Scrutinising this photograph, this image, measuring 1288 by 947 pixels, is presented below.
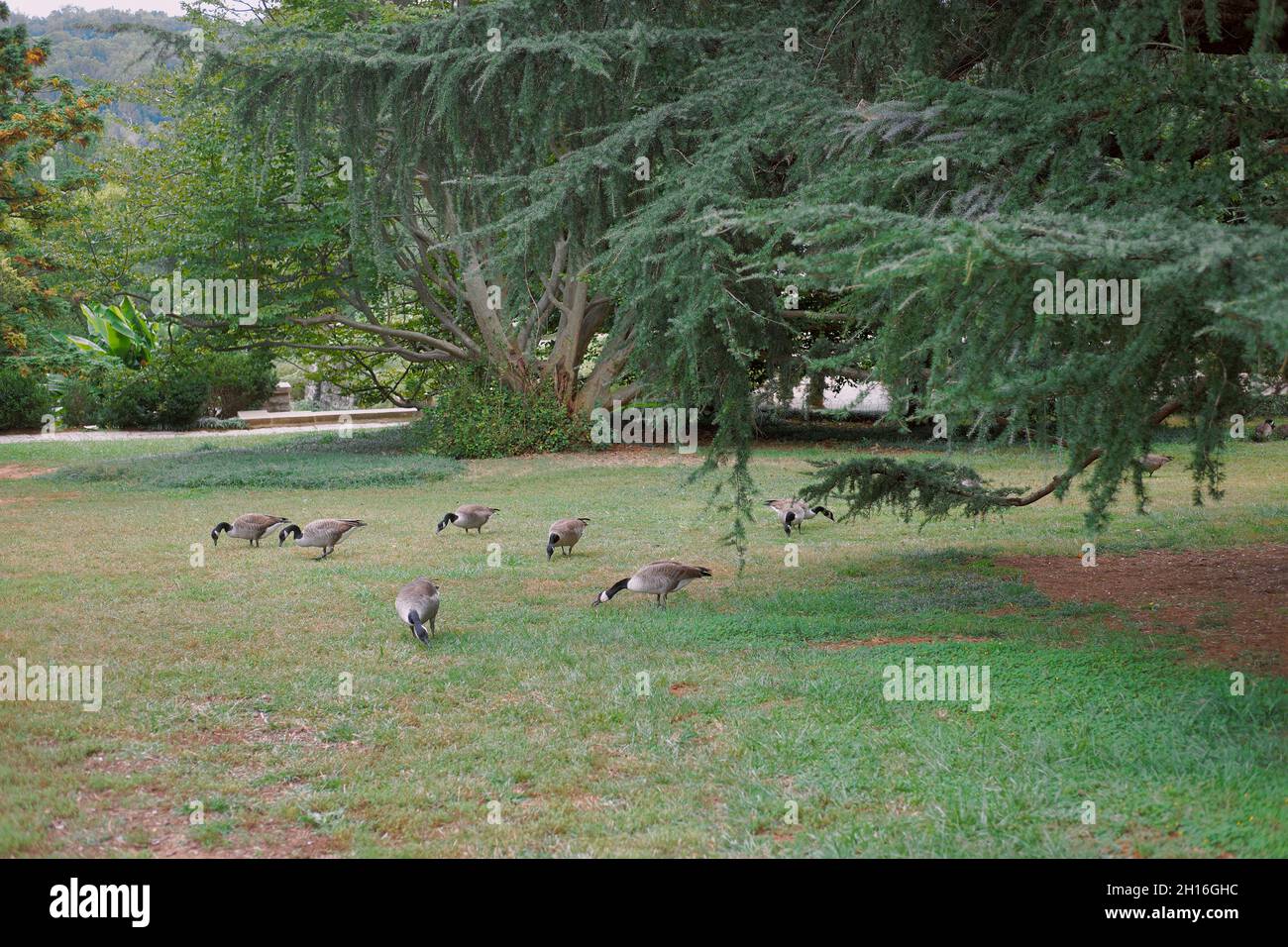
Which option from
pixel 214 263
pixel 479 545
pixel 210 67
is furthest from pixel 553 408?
pixel 210 67

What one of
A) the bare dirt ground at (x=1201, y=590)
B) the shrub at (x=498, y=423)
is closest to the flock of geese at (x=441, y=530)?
the bare dirt ground at (x=1201, y=590)

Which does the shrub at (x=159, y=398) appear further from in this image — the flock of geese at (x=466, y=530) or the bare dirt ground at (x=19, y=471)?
the flock of geese at (x=466, y=530)

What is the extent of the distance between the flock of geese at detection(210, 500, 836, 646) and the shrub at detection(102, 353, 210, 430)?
18.9 meters

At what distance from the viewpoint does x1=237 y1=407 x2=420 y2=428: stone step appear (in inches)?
1318

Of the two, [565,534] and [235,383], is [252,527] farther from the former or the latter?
[235,383]

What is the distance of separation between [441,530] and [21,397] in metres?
21.7

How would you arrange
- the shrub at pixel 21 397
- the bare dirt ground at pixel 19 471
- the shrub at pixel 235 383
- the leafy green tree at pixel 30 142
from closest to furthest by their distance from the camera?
1. the leafy green tree at pixel 30 142
2. the bare dirt ground at pixel 19 471
3. the shrub at pixel 21 397
4. the shrub at pixel 235 383

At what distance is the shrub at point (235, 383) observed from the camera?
32812mm

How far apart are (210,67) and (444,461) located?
11.2m

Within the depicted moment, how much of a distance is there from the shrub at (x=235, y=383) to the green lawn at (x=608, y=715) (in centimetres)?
2200

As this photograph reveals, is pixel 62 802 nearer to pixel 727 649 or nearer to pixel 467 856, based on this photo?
pixel 467 856

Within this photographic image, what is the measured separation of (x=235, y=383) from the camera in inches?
1352

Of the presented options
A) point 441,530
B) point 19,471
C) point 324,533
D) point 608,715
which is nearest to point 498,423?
point 19,471

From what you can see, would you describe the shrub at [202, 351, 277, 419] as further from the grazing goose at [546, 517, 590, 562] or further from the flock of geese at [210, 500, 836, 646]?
the grazing goose at [546, 517, 590, 562]
